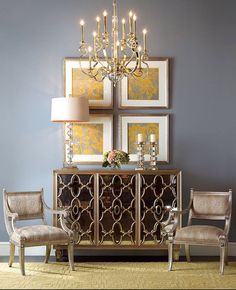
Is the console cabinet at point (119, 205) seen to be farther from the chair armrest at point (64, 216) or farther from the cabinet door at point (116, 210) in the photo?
the chair armrest at point (64, 216)

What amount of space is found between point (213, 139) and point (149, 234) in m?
1.35

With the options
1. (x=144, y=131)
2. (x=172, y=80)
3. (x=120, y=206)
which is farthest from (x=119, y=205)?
(x=172, y=80)

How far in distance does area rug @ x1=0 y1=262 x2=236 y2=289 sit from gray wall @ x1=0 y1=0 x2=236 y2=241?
914mm

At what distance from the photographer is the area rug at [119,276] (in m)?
5.38

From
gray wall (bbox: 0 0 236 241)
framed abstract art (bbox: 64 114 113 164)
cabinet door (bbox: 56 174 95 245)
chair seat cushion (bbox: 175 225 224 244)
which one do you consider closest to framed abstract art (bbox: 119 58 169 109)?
gray wall (bbox: 0 0 236 241)

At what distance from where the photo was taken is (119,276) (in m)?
5.71

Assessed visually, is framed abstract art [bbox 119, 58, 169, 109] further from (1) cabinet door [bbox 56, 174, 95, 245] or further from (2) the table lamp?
(1) cabinet door [bbox 56, 174, 95, 245]

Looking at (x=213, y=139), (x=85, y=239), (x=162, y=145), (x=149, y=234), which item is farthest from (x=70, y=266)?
(x=213, y=139)

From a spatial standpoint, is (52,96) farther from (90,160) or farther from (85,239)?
(85,239)

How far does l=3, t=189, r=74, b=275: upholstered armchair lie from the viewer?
582 centimetres

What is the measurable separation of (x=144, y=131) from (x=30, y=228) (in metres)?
1.76

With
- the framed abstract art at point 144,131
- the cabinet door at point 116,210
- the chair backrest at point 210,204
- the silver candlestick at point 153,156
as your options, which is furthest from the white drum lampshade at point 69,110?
the chair backrest at point 210,204

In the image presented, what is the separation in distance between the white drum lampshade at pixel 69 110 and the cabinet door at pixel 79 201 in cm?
61

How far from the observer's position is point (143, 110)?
22.3 ft
